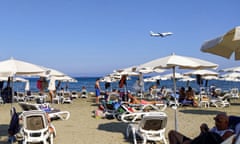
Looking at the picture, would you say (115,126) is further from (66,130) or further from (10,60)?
(10,60)

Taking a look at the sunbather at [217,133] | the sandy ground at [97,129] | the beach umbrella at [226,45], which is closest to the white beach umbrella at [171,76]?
the sandy ground at [97,129]

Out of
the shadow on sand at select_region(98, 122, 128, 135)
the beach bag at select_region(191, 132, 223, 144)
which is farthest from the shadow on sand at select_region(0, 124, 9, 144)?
the beach bag at select_region(191, 132, 223, 144)

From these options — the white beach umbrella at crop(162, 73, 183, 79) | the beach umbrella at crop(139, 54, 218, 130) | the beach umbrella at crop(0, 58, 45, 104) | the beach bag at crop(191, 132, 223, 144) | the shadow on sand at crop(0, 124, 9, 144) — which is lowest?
the shadow on sand at crop(0, 124, 9, 144)

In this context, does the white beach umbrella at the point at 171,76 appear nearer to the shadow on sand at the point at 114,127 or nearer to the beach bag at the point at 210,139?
the shadow on sand at the point at 114,127

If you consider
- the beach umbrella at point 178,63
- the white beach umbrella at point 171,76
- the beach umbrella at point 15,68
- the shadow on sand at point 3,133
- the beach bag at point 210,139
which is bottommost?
the shadow on sand at point 3,133

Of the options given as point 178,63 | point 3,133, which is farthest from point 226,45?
point 3,133

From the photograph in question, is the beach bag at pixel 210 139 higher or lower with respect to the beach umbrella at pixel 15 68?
lower

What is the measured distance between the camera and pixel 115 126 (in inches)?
367

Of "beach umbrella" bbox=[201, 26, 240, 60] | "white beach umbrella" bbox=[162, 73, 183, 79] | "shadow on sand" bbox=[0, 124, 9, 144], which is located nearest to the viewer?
"beach umbrella" bbox=[201, 26, 240, 60]

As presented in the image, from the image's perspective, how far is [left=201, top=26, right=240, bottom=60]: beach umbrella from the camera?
3953 mm

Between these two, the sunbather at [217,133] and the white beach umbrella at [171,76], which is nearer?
the sunbather at [217,133]

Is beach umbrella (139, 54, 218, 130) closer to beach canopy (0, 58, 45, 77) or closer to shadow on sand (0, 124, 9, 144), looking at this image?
beach canopy (0, 58, 45, 77)

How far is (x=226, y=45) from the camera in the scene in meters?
4.83

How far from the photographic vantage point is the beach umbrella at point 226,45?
395 cm
